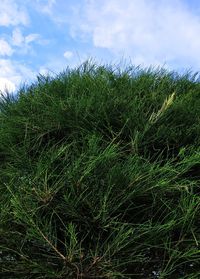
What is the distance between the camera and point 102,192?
346 centimetres

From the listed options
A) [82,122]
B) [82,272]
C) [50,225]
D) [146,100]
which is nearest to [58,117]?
[82,122]

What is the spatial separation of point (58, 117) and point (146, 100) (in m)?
0.76

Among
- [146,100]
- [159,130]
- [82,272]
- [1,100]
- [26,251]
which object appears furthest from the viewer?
[1,100]

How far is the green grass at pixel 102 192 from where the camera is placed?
3.39 metres

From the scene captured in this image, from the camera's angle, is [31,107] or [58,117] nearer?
[58,117]

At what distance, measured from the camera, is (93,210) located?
3.43 metres

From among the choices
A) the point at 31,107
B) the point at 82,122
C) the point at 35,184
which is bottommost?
the point at 35,184

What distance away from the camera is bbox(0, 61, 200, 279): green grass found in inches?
134

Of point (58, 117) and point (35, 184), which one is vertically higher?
point (58, 117)

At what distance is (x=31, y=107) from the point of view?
4453 mm

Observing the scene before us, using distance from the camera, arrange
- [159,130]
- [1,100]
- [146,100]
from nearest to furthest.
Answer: [159,130] → [146,100] → [1,100]

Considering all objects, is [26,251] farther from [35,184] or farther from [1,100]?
[1,100]

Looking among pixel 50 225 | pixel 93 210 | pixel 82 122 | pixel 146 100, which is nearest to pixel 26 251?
pixel 50 225

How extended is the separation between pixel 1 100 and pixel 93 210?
1.91 m
